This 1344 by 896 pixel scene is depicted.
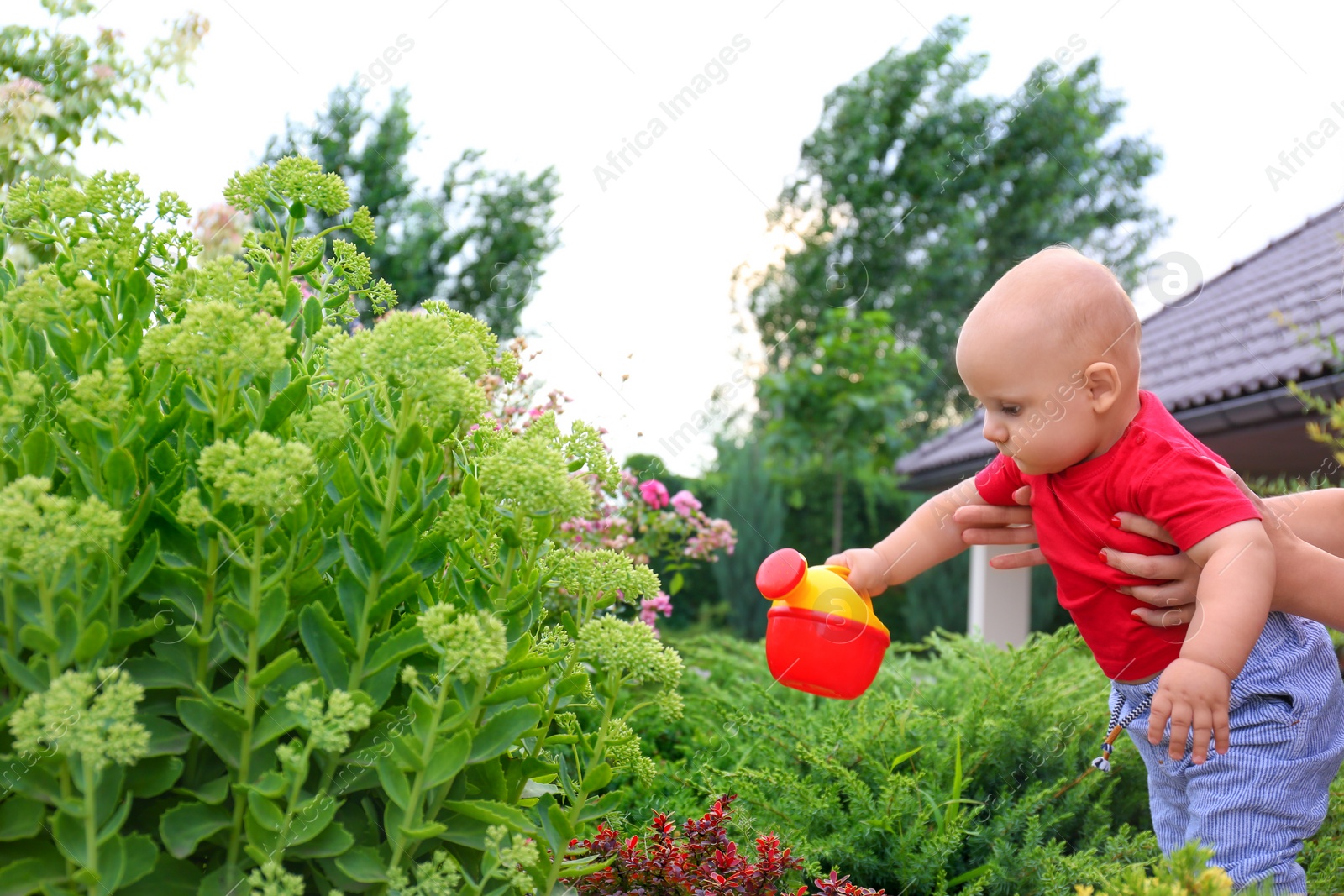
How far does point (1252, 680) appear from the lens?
192 cm

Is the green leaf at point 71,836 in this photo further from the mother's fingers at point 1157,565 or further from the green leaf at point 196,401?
the mother's fingers at point 1157,565

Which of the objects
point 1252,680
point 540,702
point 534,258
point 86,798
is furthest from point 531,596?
point 534,258

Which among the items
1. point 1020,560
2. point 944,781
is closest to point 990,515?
point 1020,560

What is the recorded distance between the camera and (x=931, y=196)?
22.6 metres

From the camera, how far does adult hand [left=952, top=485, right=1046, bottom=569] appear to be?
2285 mm

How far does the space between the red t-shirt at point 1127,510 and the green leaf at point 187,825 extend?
5.60 ft

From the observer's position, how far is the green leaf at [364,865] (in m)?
1.05

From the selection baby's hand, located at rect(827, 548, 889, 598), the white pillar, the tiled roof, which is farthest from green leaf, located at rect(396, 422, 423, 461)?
the white pillar

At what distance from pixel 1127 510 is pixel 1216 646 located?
1.32ft

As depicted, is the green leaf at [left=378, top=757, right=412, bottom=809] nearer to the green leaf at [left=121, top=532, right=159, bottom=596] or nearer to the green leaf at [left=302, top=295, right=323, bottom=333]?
the green leaf at [left=121, top=532, right=159, bottom=596]

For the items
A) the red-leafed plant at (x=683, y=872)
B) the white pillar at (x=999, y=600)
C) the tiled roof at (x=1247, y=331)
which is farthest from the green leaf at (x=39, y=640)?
the white pillar at (x=999, y=600)

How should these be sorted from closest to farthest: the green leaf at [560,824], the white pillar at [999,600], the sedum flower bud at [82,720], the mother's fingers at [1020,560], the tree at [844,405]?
the sedum flower bud at [82,720] → the green leaf at [560,824] → the mother's fingers at [1020,560] → the white pillar at [999,600] → the tree at [844,405]

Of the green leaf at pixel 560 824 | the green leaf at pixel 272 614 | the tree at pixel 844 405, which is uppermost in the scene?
the tree at pixel 844 405

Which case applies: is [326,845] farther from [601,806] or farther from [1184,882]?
[1184,882]
